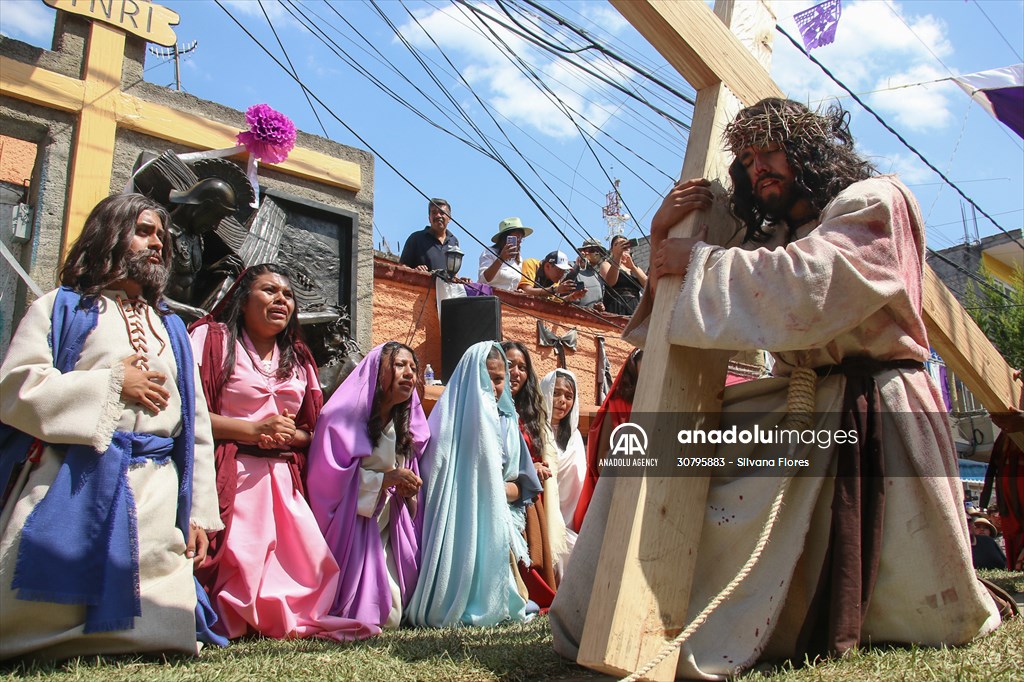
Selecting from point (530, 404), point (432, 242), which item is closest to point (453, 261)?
point (432, 242)

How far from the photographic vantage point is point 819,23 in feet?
29.0

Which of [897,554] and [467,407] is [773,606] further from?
[467,407]

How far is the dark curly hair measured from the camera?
2812mm

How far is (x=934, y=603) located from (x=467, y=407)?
3.19 metres

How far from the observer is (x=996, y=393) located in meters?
3.96

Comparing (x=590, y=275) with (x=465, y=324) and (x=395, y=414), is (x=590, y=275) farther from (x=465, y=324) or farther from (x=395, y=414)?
(x=395, y=414)

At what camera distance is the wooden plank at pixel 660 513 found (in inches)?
85.3

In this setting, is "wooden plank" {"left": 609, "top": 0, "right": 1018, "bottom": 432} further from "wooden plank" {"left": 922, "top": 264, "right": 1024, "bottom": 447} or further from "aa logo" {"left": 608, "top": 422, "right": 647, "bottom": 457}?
"aa logo" {"left": 608, "top": 422, "right": 647, "bottom": 457}

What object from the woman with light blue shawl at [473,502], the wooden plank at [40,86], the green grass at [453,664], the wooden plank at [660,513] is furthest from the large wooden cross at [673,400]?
the wooden plank at [40,86]

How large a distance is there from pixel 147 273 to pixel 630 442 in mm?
2099

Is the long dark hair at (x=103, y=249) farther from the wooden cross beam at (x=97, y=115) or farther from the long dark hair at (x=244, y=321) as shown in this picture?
the wooden cross beam at (x=97, y=115)

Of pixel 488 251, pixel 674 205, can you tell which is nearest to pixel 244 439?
pixel 674 205

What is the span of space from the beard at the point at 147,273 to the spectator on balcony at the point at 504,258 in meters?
6.56

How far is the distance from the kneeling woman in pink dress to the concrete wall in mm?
2256
